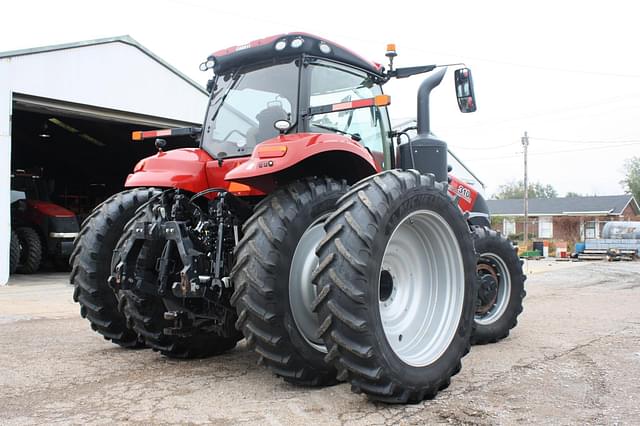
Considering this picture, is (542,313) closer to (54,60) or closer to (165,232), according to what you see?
(165,232)

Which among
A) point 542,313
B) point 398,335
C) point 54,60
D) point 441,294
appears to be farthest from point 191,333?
point 54,60

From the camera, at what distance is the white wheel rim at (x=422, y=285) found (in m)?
4.21

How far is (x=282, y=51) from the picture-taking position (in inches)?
184

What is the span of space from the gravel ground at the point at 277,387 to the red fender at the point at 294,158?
147 centimetres

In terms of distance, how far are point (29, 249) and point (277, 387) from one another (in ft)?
44.6

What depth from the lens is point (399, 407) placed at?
3.68 metres

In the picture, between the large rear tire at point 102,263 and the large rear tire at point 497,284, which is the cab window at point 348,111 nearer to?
the large rear tire at point 497,284

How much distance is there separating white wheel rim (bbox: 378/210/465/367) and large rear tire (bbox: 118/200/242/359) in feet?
5.07

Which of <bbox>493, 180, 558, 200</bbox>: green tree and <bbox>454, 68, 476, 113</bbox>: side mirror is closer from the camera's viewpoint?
<bbox>454, 68, 476, 113</bbox>: side mirror

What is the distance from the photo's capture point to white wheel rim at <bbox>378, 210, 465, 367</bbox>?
421 cm

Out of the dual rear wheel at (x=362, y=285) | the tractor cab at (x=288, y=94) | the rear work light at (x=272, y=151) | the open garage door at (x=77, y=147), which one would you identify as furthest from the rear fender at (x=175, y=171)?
the open garage door at (x=77, y=147)

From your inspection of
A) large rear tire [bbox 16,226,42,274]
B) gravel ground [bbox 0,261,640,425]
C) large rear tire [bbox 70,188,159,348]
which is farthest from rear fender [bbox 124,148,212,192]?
large rear tire [bbox 16,226,42,274]

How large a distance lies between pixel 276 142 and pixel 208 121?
55.1 inches

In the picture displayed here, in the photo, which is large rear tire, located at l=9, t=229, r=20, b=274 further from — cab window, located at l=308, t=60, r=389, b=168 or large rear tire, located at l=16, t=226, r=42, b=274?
cab window, located at l=308, t=60, r=389, b=168
